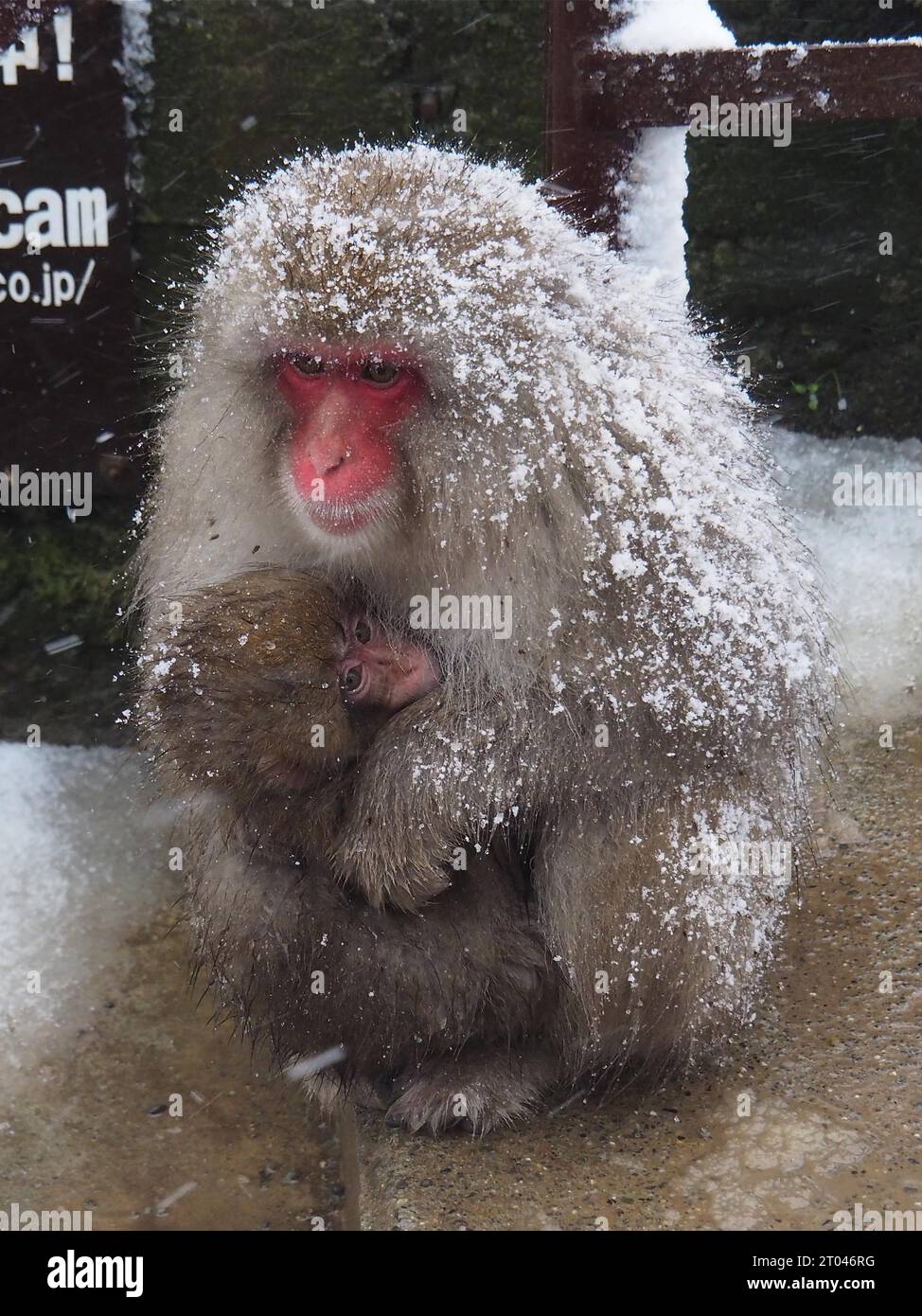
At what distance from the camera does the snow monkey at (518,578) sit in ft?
7.45

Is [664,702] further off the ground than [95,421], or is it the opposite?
[95,421]

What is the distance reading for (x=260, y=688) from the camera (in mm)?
2225

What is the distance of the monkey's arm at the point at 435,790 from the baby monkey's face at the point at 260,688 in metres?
0.09

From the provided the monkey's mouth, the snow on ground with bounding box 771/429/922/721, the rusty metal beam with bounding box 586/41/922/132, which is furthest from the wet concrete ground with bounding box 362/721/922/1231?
the rusty metal beam with bounding box 586/41/922/132

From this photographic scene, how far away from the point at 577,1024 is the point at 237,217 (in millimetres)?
1616

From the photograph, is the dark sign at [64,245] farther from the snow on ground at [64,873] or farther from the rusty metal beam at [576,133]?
the rusty metal beam at [576,133]

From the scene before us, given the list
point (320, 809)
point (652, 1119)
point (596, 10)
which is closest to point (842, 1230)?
point (652, 1119)

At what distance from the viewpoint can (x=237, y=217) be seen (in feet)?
8.39

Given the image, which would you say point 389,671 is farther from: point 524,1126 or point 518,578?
point 524,1126

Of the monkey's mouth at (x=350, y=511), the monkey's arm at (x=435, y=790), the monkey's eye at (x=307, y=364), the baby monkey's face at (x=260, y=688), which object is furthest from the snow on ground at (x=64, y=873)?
the monkey's eye at (x=307, y=364)

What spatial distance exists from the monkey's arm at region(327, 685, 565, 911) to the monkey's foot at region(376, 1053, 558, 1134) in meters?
0.42

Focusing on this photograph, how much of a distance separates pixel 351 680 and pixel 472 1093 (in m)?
0.83

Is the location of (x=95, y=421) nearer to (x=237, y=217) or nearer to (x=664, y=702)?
(x=237, y=217)

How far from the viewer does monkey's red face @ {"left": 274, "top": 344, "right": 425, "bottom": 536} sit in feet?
7.43
